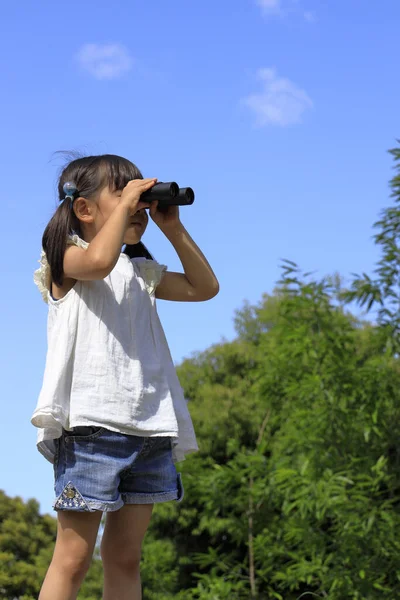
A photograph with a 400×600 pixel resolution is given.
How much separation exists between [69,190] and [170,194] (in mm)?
277

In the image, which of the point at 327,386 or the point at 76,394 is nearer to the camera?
the point at 76,394

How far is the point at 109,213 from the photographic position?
201cm

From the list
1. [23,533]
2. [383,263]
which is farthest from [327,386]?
[23,533]

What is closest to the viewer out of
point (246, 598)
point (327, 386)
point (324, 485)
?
point (324, 485)

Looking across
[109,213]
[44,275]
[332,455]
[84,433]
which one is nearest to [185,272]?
[109,213]

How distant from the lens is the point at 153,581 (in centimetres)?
927

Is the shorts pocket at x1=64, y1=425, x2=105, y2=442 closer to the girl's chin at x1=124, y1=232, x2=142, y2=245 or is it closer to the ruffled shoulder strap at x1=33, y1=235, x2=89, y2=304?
the ruffled shoulder strap at x1=33, y1=235, x2=89, y2=304

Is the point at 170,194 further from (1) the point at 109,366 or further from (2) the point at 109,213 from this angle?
(1) the point at 109,366

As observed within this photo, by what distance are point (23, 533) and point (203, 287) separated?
332 inches

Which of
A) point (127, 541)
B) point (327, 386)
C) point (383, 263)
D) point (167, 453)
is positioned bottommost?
point (127, 541)

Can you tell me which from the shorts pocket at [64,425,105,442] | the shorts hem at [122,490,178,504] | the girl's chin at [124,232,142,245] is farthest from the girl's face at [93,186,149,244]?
the shorts hem at [122,490,178,504]

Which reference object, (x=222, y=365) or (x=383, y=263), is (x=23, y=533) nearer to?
(x=222, y=365)

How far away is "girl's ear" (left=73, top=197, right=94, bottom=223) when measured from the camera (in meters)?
2.03

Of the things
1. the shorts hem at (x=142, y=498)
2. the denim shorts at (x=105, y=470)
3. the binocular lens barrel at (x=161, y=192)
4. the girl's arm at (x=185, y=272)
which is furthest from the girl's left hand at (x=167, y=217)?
the shorts hem at (x=142, y=498)
